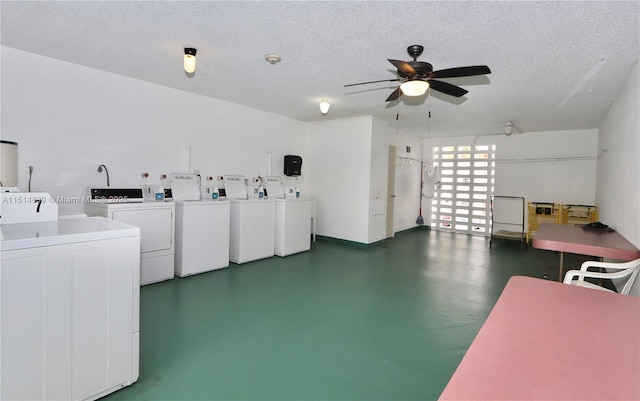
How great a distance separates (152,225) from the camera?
13.5ft

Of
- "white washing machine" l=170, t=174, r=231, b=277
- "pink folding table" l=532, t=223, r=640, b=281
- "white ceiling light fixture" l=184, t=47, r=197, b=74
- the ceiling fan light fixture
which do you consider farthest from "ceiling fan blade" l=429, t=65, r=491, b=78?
"white washing machine" l=170, t=174, r=231, b=277

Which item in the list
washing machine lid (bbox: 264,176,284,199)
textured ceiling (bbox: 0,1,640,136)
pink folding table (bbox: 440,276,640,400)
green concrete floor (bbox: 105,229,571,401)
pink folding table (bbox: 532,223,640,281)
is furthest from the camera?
washing machine lid (bbox: 264,176,284,199)

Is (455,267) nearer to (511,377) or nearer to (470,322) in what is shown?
(470,322)

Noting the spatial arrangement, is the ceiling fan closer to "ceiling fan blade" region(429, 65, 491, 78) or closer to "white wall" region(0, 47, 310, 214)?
"ceiling fan blade" region(429, 65, 491, 78)

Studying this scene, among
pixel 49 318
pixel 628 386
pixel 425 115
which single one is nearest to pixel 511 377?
pixel 628 386

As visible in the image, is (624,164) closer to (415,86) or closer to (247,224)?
(415,86)

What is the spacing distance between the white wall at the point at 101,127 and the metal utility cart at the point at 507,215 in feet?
20.9

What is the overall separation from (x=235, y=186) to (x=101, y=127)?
208cm

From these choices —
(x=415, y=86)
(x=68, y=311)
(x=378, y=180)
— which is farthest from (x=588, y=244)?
(x=68, y=311)

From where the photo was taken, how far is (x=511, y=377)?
86 centimetres

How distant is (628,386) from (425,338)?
2.19m

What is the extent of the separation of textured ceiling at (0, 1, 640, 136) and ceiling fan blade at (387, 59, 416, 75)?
0.24 metres

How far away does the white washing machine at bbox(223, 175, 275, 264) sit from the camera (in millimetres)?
5145

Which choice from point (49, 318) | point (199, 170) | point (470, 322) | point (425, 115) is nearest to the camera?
point (49, 318)
